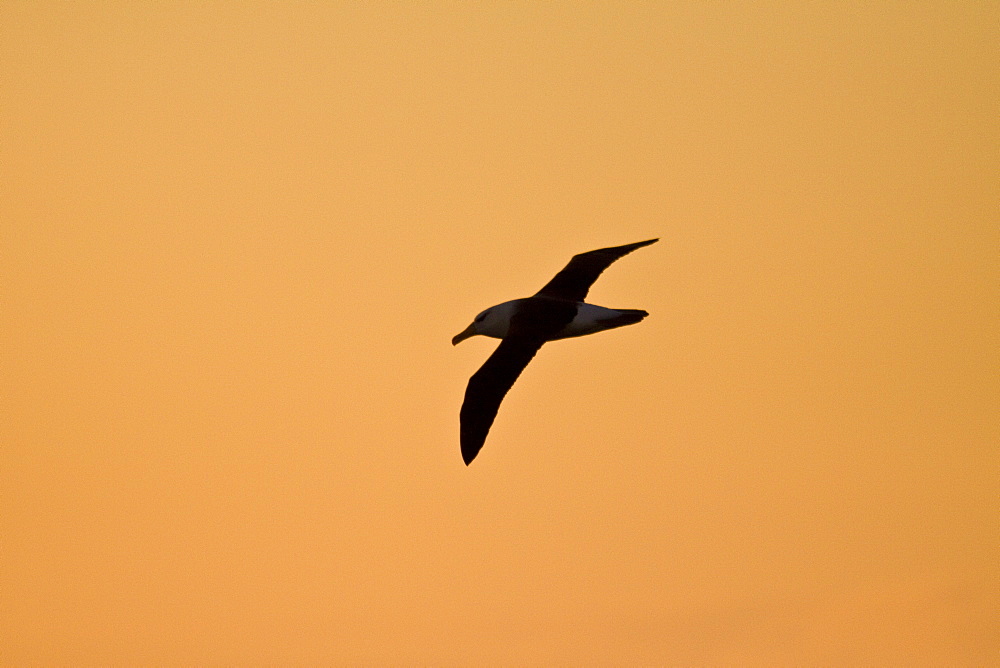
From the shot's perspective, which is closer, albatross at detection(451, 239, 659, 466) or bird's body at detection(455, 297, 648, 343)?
albatross at detection(451, 239, 659, 466)

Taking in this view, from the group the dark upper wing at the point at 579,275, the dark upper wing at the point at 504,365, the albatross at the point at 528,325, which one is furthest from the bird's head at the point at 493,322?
the dark upper wing at the point at 579,275

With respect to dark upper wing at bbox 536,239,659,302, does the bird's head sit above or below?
below

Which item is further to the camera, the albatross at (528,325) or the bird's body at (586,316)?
the bird's body at (586,316)

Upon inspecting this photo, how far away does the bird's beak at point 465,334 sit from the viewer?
1634 cm

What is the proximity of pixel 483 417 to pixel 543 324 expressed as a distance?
184 cm

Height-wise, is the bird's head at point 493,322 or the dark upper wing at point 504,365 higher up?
the bird's head at point 493,322

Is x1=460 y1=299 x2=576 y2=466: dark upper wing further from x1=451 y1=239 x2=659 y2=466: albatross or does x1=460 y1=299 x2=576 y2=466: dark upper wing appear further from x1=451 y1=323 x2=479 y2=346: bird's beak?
x1=451 y1=323 x2=479 y2=346: bird's beak

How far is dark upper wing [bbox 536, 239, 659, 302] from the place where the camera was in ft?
51.2

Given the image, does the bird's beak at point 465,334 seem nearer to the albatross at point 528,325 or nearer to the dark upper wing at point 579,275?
the albatross at point 528,325

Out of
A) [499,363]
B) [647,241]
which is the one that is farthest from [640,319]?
[499,363]

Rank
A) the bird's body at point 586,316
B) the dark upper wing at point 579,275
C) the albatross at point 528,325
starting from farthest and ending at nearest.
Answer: the dark upper wing at point 579,275, the bird's body at point 586,316, the albatross at point 528,325

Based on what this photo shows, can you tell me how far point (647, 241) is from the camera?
14555mm

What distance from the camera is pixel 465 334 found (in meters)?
16.5

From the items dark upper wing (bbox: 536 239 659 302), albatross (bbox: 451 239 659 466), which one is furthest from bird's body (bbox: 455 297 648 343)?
dark upper wing (bbox: 536 239 659 302)
